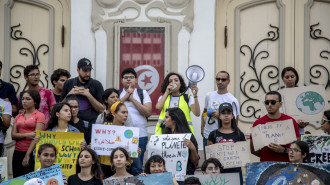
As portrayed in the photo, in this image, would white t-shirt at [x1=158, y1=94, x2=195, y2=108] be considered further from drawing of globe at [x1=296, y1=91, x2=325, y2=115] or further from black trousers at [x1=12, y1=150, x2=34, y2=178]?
black trousers at [x1=12, y1=150, x2=34, y2=178]

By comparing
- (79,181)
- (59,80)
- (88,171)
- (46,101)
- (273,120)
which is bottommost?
(79,181)

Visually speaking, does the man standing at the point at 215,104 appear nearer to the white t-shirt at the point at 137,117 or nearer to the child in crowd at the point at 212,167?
the white t-shirt at the point at 137,117

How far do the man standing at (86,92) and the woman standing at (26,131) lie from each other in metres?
0.55

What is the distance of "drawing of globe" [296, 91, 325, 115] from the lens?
11.0 metres

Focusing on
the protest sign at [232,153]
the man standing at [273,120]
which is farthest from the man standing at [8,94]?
the man standing at [273,120]

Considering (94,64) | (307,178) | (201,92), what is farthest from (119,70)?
(307,178)

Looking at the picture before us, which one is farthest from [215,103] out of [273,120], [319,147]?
[319,147]

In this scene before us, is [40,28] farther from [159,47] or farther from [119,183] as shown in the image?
[119,183]

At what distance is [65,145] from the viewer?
33.8ft

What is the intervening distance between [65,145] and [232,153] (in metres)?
2.13

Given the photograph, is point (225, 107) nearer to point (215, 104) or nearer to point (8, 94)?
point (215, 104)

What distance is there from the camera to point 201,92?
1280cm

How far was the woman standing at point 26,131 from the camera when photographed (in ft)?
34.9

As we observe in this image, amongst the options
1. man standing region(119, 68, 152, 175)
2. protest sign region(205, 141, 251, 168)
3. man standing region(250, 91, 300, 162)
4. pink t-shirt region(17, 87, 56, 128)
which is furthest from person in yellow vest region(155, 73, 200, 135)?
pink t-shirt region(17, 87, 56, 128)
